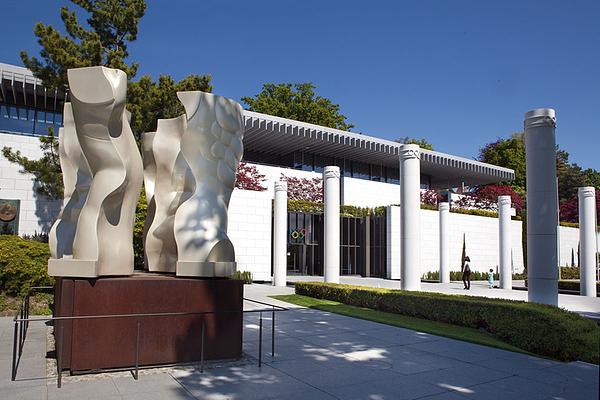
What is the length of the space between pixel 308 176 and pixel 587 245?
19.4 metres

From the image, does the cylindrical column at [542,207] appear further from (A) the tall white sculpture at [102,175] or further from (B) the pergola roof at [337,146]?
(B) the pergola roof at [337,146]

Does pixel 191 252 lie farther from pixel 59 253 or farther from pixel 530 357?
pixel 530 357

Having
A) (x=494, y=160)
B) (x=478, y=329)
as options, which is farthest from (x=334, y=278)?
(x=494, y=160)

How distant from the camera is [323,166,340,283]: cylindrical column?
845 inches

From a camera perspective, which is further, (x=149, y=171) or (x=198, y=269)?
(x=149, y=171)

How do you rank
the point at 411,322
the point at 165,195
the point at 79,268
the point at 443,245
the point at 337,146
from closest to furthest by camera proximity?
the point at 79,268 < the point at 165,195 < the point at 411,322 < the point at 443,245 < the point at 337,146

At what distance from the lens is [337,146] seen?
121 feet

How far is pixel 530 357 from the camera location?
931cm

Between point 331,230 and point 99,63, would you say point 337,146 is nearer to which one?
point 331,230

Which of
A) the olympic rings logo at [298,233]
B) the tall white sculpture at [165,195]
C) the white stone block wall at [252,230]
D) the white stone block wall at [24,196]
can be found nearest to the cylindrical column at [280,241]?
the white stone block wall at [252,230]

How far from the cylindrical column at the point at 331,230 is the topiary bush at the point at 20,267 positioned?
1114 cm

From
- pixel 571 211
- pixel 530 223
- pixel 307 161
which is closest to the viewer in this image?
pixel 530 223

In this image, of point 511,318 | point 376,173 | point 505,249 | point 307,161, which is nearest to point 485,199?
point 376,173

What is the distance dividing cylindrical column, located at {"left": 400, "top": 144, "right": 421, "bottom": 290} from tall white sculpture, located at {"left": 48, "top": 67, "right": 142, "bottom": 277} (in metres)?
10.5
